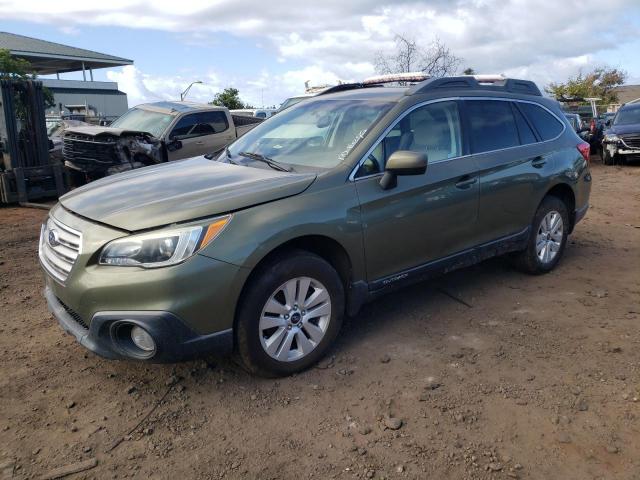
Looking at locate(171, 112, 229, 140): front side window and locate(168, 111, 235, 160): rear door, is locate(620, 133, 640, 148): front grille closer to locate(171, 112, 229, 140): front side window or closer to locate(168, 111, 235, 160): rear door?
locate(168, 111, 235, 160): rear door

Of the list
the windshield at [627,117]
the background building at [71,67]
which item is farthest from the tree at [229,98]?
the windshield at [627,117]

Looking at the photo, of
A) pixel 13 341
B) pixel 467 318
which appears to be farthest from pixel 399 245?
pixel 13 341

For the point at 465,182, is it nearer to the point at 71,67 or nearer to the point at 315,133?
the point at 315,133

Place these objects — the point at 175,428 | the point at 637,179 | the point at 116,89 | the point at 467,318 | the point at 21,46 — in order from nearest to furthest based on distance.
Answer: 1. the point at 175,428
2. the point at 467,318
3. the point at 637,179
4. the point at 21,46
5. the point at 116,89

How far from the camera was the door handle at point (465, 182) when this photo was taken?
4305 mm

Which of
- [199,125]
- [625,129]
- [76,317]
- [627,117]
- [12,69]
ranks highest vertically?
[12,69]

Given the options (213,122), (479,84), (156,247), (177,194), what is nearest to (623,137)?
(213,122)

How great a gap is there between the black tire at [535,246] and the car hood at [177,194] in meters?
2.60

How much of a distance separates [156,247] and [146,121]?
8469mm

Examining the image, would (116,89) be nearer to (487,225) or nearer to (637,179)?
(637,179)

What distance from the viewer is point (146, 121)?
35.4 ft

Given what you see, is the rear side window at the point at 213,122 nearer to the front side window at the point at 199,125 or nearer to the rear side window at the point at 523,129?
the front side window at the point at 199,125

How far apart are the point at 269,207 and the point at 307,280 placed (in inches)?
20.1

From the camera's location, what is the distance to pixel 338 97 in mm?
4598
